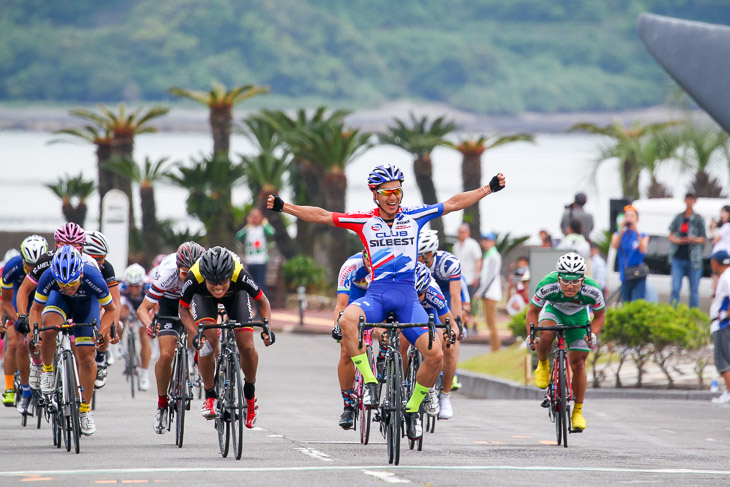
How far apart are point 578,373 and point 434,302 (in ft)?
4.91

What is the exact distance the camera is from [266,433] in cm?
1252

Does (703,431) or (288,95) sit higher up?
(288,95)

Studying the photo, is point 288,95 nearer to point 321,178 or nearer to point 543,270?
point 321,178

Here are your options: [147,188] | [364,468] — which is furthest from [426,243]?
[147,188]

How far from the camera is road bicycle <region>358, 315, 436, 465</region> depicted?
991 cm

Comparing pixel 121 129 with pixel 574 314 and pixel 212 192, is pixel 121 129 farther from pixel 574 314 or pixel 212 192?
pixel 574 314

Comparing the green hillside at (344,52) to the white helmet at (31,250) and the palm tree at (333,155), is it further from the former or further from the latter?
the white helmet at (31,250)

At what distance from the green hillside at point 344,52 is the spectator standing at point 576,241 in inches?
4189

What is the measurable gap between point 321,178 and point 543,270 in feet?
54.4

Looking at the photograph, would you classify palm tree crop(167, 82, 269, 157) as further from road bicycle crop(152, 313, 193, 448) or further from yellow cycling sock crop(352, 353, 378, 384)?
yellow cycling sock crop(352, 353, 378, 384)

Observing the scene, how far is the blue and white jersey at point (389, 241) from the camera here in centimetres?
1062

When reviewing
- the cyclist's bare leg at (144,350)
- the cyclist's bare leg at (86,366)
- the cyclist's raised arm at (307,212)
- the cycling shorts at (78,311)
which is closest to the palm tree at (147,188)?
the cyclist's bare leg at (144,350)

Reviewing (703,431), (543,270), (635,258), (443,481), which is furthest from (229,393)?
(635,258)

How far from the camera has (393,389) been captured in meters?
10.1
